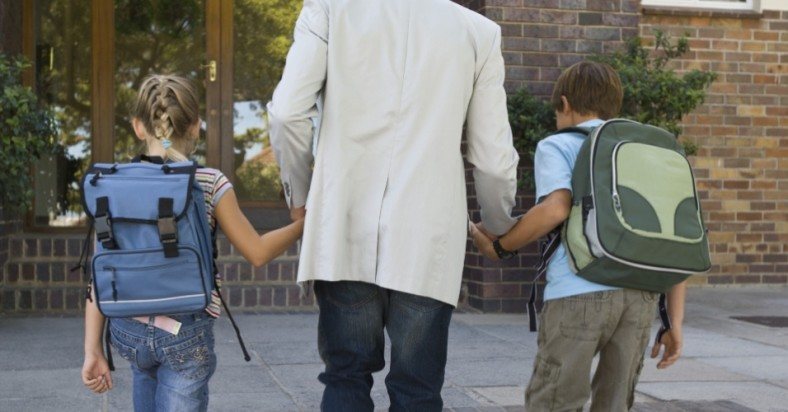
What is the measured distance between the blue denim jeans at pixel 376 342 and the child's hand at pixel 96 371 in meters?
0.65

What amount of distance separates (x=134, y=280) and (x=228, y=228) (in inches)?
13.0

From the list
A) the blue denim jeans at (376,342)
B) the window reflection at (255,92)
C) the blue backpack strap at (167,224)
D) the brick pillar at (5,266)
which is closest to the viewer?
the blue backpack strap at (167,224)

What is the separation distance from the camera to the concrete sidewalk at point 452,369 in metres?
4.66

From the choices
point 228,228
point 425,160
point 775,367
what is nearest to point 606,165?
point 425,160

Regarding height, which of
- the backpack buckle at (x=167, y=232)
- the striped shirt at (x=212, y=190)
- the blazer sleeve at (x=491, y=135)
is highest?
the blazer sleeve at (x=491, y=135)

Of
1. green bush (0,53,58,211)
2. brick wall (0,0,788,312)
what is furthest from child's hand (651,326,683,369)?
brick wall (0,0,788,312)

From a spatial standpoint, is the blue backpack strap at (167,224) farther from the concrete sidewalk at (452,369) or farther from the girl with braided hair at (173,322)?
the concrete sidewalk at (452,369)

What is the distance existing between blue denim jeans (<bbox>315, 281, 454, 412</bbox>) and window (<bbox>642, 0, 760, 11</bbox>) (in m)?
7.16

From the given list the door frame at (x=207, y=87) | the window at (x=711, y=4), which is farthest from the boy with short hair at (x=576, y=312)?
the window at (x=711, y=4)

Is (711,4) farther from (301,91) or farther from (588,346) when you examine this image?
(301,91)

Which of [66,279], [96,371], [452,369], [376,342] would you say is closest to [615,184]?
[376,342]

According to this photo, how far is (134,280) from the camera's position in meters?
2.72

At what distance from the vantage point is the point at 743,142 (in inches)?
379

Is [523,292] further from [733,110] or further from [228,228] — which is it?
[228,228]
